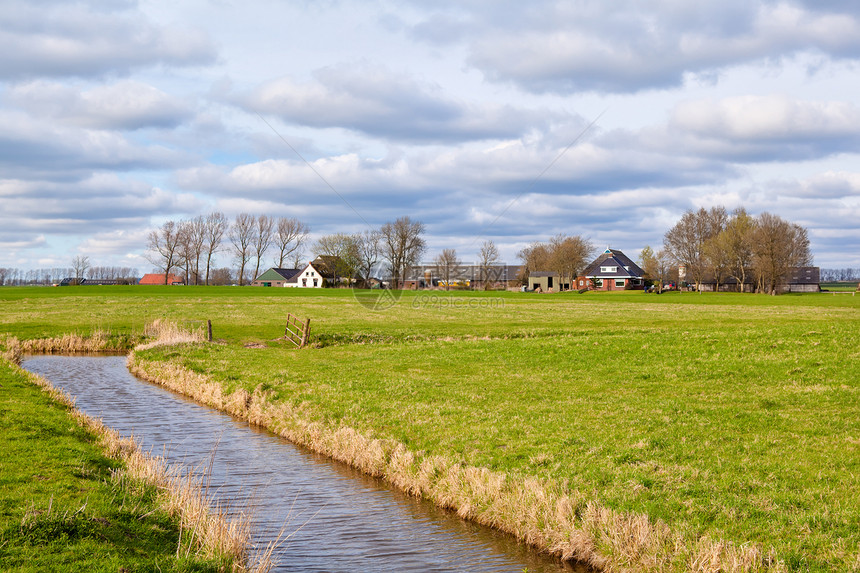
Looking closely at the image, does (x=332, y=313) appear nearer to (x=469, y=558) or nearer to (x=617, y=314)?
(x=617, y=314)

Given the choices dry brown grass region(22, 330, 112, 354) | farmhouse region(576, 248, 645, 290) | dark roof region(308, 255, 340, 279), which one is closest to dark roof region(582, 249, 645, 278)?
farmhouse region(576, 248, 645, 290)

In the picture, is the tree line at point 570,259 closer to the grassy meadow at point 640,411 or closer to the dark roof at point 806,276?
the dark roof at point 806,276

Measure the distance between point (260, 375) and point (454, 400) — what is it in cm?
1119

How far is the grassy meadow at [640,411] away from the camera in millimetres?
11719

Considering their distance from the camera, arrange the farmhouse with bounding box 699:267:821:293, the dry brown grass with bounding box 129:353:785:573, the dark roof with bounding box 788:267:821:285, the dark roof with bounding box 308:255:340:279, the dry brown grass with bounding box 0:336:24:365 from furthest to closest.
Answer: the dark roof with bounding box 788:267:821:285, the dark roof with bounding box 308:255:340:279, the farmhouse with bounding box 699:267:821:293, the dry brown grass with bounding box 0:336:24:365, the dry brown grass with bounding box 129:353:785:573

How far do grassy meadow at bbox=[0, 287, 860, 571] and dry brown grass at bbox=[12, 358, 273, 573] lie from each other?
5728 mm

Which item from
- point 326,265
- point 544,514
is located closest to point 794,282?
point 326,265

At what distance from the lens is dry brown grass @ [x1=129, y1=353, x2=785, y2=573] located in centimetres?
1020

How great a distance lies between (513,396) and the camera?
22703 millimetres

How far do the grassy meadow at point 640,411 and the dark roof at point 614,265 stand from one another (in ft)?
430

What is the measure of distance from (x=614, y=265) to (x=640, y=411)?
156m

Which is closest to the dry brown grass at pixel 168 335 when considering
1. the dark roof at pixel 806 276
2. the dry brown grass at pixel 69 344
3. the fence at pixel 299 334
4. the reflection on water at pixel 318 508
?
the dry brown grass at pixel 69 344

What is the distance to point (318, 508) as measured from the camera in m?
15.1

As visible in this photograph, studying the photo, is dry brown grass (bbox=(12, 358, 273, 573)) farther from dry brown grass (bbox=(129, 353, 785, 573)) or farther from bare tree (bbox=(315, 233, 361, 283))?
bare tree (bbox=(315, 233, 361, 283))
